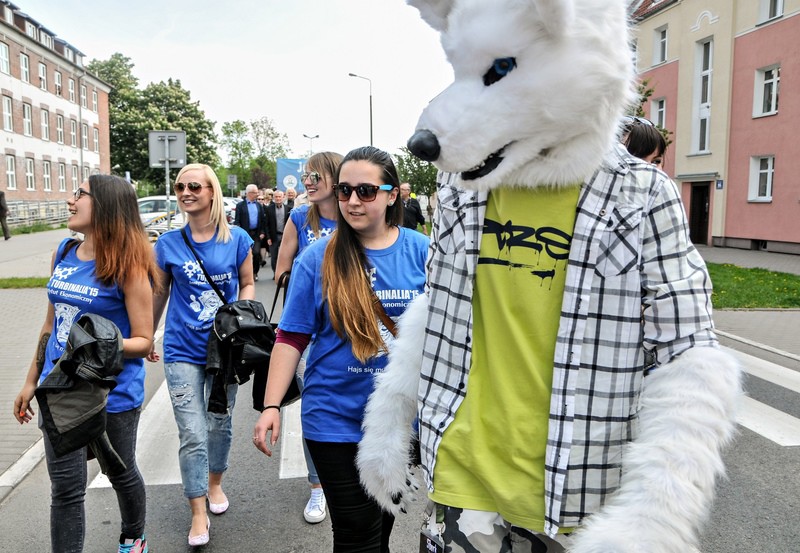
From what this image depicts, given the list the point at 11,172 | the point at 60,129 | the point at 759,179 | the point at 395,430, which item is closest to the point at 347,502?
the point at 395,430

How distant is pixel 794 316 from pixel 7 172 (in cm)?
3954

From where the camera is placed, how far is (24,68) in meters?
40.5

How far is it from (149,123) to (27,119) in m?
17.7

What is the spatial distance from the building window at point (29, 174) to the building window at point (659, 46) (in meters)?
35.0

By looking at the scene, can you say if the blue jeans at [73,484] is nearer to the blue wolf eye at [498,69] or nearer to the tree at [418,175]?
the blue wolf eye at [498,69]

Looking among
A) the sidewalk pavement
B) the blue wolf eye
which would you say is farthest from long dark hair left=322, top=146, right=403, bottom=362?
the sidewalk pavement

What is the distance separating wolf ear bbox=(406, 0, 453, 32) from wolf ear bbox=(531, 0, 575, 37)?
0.27 metres

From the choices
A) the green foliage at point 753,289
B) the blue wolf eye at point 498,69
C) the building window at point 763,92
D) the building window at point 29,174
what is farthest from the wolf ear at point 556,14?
the building window at point 29,174

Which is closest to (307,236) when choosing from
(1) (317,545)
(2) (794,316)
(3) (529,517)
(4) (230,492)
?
(4) (230,492)

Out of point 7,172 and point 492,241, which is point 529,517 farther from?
point 7,172

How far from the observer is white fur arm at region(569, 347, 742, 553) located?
132 cm

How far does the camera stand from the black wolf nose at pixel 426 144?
5.10ft

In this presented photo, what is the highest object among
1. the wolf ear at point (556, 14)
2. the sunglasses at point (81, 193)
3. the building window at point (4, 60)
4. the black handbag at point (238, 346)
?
the building window at point (4, 60)

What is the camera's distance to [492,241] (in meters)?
1.71
